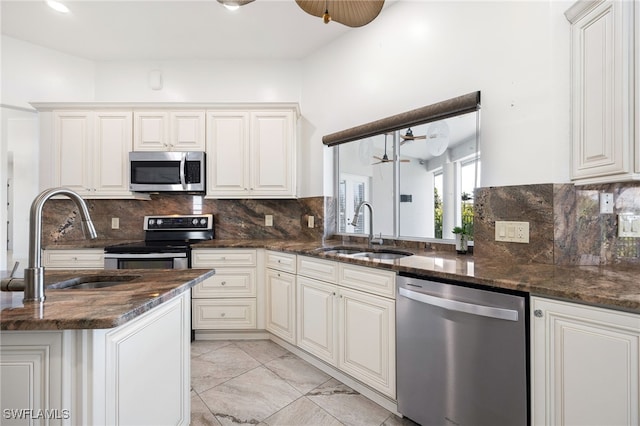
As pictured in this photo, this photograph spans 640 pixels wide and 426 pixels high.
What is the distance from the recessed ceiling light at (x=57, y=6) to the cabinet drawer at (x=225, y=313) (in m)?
2.78

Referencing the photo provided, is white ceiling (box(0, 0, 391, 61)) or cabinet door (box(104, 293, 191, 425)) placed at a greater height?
white ceiling (box(0, 0, 391, 61))

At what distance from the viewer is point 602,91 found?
1.49 meters

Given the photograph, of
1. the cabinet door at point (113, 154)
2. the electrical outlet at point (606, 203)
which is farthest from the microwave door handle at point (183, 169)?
the electrical outlet at point (606, 203)

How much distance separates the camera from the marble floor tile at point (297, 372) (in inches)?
86.6

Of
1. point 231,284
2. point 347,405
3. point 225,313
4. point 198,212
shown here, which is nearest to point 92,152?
point 198,212

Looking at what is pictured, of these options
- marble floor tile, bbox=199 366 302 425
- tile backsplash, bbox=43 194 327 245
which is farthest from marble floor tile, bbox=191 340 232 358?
Result: tile backsplash, bbox=43 194 327 245

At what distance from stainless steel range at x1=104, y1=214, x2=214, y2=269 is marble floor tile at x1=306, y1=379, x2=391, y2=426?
165cm

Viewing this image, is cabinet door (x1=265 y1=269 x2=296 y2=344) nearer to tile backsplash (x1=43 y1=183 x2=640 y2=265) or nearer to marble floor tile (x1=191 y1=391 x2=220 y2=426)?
marble floor tile (x1=191 y1=391 x2=220 y2=426)

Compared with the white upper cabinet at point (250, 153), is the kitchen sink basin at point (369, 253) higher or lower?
lower

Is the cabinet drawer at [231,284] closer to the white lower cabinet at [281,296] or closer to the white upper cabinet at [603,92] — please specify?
the white lower cabinet at [281,296]

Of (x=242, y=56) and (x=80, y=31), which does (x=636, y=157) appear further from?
(x=80, y=31)

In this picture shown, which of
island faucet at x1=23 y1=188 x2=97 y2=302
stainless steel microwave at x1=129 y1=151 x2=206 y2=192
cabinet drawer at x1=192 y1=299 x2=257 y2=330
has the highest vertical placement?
stainless steel microwave at x1=129 y1=151 x2=206 y2=192

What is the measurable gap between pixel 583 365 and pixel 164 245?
3.08 metres

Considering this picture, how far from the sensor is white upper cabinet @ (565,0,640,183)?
1384 millimetres
